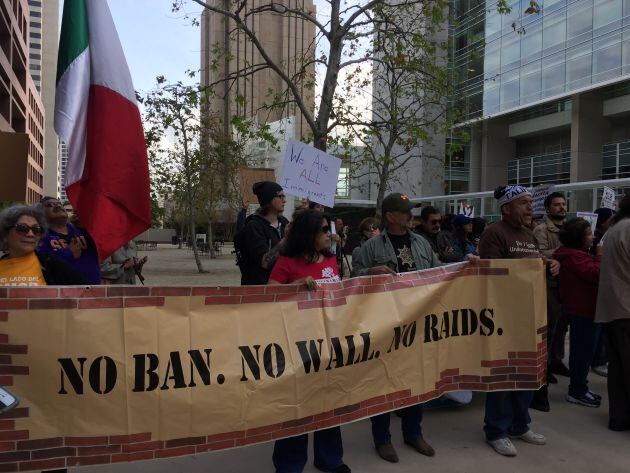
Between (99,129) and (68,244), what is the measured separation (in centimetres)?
144

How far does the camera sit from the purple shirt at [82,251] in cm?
422

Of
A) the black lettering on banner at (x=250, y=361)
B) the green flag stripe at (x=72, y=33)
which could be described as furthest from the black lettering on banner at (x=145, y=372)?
the green flag stripe at (x=72, y=33)

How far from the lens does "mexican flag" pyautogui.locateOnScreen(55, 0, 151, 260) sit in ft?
11.2

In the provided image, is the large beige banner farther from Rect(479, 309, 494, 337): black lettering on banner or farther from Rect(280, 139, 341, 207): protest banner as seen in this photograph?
Rect(280, 139, 341, 207): protest banner

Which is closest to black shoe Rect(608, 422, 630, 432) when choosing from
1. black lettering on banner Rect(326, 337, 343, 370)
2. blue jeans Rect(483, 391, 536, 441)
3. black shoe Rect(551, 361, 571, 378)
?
blue jeans Rect(483, 391, 536, 441)

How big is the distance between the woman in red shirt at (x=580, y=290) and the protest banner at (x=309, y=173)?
7.53ft

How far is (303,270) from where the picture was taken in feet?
12.0

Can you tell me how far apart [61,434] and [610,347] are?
4.32m

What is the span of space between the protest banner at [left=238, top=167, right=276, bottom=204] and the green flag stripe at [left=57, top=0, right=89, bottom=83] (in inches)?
983

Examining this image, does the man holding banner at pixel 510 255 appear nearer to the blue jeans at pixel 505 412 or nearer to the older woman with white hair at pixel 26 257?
the blue jeans at pixel 505 412

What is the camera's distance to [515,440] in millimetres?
4461

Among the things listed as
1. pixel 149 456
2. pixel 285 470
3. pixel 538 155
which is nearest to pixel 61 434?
pixel 149 456

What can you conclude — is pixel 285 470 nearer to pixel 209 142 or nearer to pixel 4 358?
pixel 4 358

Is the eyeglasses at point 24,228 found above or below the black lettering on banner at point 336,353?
above
